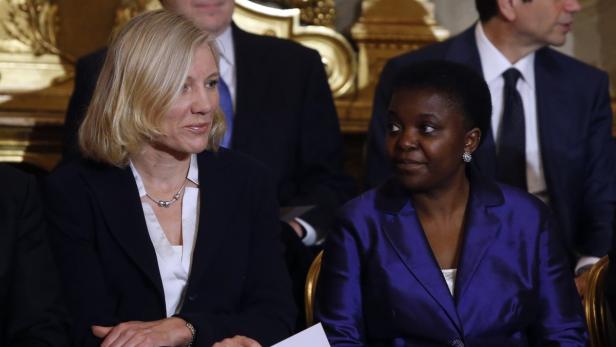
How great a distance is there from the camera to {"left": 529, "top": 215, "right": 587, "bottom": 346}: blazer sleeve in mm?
2645

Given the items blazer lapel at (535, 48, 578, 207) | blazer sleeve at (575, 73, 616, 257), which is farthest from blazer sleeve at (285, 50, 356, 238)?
blazer sleeve at (575, 73, 616, 257)

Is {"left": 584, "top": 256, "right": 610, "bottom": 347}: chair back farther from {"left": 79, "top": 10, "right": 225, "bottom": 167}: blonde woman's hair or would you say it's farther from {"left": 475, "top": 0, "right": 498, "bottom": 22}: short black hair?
{"left": 475, "top": 0, "right": 498, "bottom": 22}: short black hair

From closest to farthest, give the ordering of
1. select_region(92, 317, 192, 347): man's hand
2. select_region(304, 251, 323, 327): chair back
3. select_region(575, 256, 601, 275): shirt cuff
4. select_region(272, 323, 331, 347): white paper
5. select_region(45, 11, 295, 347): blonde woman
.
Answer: select_region(272, 323, 331, 347): white paper → select_region(92, 317, 192, 347): man's hand → select_region(45, 11, 295, 347): blonde woman → select_region(304, 251, 323, 327): chair back → select_region(575, 256, 601, 275): shirt cuff

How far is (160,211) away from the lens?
2818 millimetres

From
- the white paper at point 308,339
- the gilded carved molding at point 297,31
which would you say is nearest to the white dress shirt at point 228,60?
the gilded carved molding at point 297,31

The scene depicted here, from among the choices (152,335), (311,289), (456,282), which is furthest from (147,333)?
(456,282)

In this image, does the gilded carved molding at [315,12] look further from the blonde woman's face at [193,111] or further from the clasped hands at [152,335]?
the clasped hands at [152,335]

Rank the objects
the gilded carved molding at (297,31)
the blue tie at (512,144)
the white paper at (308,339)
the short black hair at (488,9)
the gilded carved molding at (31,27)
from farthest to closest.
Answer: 1. the gilded carved molding at (297,31)
2. the gilded carved molding at (31,27)
3. the short black hair at (488,9)
4. the blue tie at (512,144)
5. the white paper at (308,339)

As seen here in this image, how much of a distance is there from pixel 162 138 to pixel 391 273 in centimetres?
64

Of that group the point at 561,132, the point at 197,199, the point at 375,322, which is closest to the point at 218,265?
the point at 197,199

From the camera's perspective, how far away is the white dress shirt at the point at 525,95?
3846mm

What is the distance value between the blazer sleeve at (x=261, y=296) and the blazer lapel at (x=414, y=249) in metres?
0.30

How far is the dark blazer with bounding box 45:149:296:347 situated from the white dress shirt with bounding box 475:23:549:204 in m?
1.26

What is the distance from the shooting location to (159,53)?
2734mm
